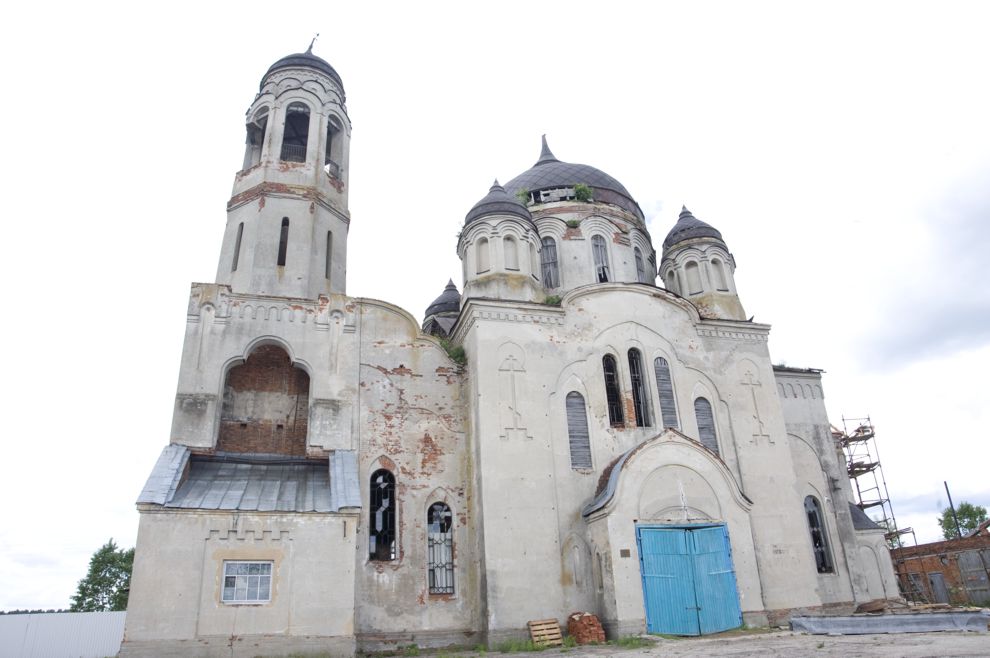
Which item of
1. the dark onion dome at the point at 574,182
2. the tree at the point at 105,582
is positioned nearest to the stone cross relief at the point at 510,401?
the dark onion dome at the point at 574,182

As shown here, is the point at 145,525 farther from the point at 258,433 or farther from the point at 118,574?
the point at 118,574

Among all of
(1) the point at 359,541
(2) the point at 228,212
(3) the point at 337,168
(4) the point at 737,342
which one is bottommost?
(1) the point at 359,541

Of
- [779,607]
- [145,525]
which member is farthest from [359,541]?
[779,607]

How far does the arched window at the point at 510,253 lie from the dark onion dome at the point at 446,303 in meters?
8.72

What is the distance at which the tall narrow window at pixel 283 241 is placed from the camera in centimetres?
1967

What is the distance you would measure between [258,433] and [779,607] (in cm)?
1382

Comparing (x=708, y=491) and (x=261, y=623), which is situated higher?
(x=708, y=491)

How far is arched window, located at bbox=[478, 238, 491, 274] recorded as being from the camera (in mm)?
20019

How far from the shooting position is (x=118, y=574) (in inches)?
1895

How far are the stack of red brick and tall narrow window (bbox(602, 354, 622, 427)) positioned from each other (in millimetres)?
5007

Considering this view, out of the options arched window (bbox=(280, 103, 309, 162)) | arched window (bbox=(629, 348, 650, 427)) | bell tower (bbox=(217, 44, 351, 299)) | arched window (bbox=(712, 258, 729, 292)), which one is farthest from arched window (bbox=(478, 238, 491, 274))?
arched window (bbox=(712, 258, 729, 292))

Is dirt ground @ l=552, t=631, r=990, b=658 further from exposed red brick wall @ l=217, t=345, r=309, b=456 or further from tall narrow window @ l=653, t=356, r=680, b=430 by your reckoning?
exposed red brick wall @ l=217, t=345, r=309, b=456

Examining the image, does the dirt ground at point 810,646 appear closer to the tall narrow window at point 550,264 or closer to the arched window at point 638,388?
the arched window at point 638,388

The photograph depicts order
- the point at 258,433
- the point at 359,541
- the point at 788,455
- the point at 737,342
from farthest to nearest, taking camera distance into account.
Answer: the point at 737,342 → the point at 788,455 → the point at 258,433 → the point at 359,541
